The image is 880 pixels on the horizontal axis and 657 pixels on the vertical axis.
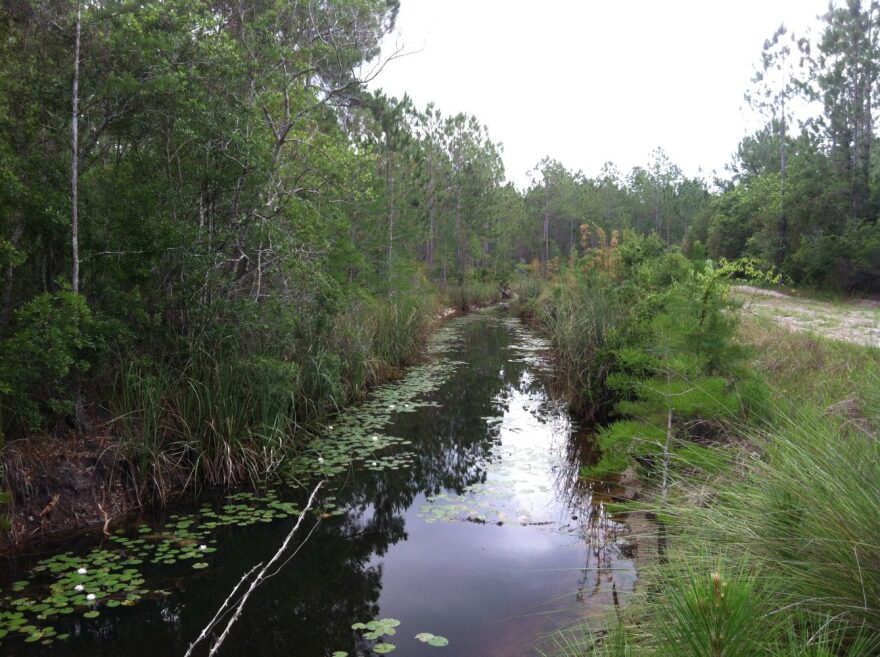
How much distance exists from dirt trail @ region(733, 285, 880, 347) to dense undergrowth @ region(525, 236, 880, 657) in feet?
3.53

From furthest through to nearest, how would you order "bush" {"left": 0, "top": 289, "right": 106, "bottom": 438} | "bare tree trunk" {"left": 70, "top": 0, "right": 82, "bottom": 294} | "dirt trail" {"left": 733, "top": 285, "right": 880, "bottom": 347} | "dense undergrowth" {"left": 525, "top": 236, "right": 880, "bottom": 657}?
1. "dirt trail" {"left": 733, "top": 285, "right": 880, "bottom": 347}
2. "bare tree trunk" {"left": 70, "top": 0, "right": 82, "bottom": 294}
3. "bush" {"left": 0, "top": 289, "right": 106, "bottom": 438}
4. "dense undergrowth" {"left": 525, "top": 236, "right": 880, "bottom": 657}

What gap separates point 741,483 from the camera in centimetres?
304

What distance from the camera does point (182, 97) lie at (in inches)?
201

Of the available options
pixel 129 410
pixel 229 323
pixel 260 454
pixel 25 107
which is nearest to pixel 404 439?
pixel 260 454

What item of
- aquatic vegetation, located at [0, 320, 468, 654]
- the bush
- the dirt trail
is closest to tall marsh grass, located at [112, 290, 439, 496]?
aquatic vegetation, located at [0, 320, 468, 654]

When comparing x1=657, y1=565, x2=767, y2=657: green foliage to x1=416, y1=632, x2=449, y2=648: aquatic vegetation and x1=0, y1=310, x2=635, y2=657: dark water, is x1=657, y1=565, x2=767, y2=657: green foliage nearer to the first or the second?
x1=0, y1=310, x2=635, y2=657: dark water

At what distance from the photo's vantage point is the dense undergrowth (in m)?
1.81

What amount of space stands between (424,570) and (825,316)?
11061 mm

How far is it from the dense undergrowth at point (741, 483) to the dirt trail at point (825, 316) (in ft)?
3.53

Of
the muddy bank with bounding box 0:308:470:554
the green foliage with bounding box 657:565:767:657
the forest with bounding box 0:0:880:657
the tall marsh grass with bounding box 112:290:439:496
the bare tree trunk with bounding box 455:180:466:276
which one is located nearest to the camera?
the green foliage with bounding box 657:565:767:657

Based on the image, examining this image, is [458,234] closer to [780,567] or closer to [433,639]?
[433,639]

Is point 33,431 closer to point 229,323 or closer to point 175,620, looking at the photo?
point 229,323

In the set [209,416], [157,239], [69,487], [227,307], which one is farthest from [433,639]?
[157,239]

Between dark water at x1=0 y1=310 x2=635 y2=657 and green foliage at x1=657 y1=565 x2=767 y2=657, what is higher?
green foliage at x1=657 y1=565 x2=767 y2=657
